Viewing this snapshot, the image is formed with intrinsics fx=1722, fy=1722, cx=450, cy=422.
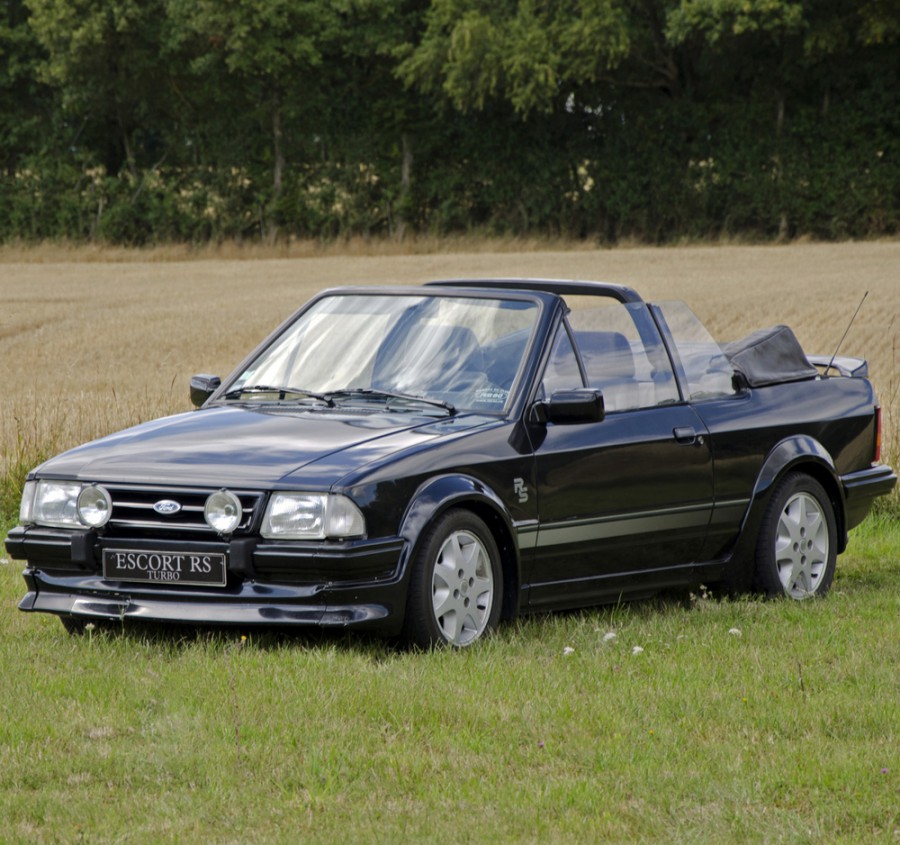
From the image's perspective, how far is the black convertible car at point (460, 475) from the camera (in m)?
6.54

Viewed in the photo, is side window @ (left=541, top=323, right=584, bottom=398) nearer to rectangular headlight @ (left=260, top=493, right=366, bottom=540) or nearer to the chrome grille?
rectangular headlight @ (left=260, top=493, right=366, bottom=540)

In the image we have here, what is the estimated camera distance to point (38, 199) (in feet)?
165

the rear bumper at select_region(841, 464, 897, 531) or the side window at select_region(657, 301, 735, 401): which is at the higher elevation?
the side window at select_region(657, 301, 735, 401)

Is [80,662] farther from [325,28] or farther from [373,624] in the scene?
[325,28]

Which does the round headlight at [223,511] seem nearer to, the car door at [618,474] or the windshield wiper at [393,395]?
the windshield wiper at [393,395]

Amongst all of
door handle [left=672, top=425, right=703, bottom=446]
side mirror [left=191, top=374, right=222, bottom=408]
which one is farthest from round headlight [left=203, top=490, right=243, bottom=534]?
door handle [left=672, top=425, right=703, bottom=446]

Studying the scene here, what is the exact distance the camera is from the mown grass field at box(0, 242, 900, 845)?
4.67m

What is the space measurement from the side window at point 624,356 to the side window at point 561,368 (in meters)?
0.07

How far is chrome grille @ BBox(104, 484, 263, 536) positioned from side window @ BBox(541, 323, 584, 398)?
1612 millimetres

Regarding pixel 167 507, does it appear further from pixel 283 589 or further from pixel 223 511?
pixel 283 589

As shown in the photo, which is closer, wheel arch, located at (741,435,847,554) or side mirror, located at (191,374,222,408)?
side mirror, located at (191,374,222,408)

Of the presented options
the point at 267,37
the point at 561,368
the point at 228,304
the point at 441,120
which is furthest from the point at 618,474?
the point at 441,120

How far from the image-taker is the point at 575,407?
7199mm

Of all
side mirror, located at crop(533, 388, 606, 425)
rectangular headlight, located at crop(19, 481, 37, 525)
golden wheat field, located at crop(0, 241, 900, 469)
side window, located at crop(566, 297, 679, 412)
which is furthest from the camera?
golden wheat field, located at crop(0, 241, 900, 469)
